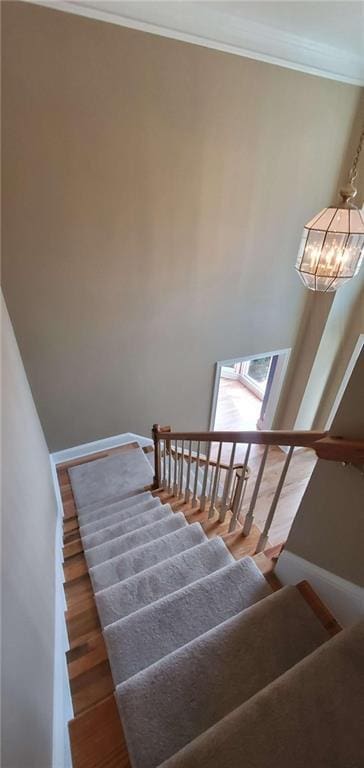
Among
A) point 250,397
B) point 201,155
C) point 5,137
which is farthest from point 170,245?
point 250,397

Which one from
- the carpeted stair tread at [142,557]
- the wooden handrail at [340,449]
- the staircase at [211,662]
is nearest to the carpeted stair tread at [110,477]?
the staircase at [211,662]

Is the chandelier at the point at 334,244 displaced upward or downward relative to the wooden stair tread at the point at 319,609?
upward

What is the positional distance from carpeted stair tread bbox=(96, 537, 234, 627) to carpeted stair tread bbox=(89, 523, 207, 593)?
213 mm

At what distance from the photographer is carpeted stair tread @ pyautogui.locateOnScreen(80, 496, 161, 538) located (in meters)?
2.49

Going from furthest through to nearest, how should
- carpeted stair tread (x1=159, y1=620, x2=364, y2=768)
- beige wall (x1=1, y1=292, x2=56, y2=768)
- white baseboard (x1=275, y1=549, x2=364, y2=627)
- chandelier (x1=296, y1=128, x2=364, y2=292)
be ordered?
1. chandelier (x1=296, y1=128, x2=364, y2=292)
2. white baseboard (x1=275, y1=549, x2=364, y2=627)
3. beige wall (x1=1, y1=292, x2=56, y2=768)
4. carpeted stair tread (x1=159, y1=620, x2=364, y2=768)

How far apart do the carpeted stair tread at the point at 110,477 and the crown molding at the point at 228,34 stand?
3.50 m

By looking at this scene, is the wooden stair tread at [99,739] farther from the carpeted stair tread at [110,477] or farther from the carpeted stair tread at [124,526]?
the carpeted stair tread at [110,477]

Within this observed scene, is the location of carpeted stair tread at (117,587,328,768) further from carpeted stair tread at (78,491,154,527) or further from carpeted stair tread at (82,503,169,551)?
carpeted stair tread at (78,491,154,527)

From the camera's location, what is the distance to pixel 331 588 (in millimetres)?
1184

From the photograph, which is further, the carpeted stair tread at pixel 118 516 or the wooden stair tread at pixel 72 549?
the carpeted stair tread at pixel 118 516

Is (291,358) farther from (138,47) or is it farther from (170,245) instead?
(138,47)

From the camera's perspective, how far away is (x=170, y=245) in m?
3.17

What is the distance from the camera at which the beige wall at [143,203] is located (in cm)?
228

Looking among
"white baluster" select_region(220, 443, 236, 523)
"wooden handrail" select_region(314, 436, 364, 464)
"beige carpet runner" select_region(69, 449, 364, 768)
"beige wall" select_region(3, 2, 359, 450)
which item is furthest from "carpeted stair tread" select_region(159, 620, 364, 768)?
"beige wall" select_region(3, 2, 359, 450)
